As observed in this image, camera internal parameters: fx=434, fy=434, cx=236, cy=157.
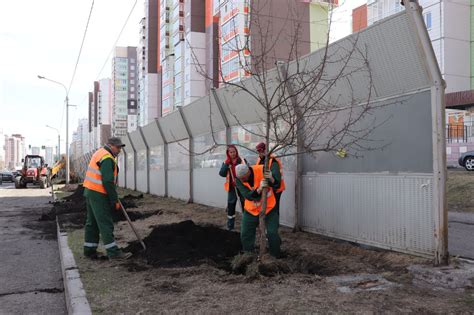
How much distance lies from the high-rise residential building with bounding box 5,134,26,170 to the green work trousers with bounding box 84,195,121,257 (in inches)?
5616

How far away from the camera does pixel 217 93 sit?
31.7ft

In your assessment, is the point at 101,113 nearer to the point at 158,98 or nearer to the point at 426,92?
the point at 158,98

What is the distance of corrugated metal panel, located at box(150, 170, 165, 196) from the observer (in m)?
15.1

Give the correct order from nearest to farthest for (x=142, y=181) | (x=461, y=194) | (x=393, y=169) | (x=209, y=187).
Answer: (x=393, y=169), (x=209, y=187), (x=461, y=194), (x=142, y=181)

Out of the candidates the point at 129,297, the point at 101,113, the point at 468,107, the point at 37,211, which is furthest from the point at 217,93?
the point at 101,113

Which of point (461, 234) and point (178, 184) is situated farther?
point (178, 184)

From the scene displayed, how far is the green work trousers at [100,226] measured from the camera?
5.62 m

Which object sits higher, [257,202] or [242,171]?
[242,171]

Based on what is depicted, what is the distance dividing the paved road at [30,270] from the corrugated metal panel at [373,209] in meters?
3.63

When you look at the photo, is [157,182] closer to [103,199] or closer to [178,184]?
[178,184]

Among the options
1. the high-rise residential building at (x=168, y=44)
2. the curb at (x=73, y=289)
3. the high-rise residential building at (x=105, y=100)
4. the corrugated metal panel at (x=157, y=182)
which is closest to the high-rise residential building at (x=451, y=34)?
the corrugated metal panel at (x=157, y=182)

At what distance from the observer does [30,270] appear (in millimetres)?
5840

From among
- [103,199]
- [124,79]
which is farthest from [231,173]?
[124,79]

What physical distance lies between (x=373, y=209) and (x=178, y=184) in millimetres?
8690
